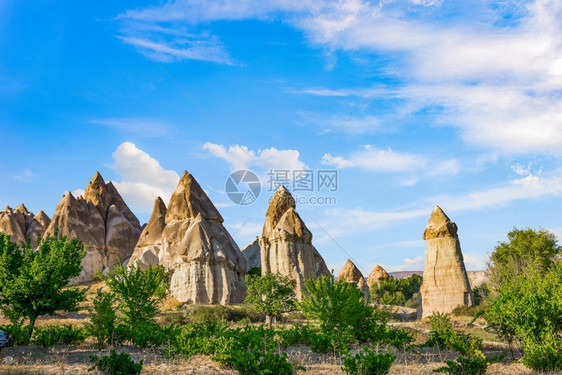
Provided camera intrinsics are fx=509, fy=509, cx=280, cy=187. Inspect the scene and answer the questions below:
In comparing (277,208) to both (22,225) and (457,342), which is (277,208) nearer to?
(457,342)

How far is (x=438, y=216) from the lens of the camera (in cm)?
2973

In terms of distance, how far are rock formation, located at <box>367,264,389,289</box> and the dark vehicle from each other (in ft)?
163

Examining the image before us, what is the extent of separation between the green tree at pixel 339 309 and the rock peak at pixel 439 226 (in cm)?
1489

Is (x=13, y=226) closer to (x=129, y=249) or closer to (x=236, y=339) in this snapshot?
(x=129, y=249)

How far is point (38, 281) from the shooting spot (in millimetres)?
15078

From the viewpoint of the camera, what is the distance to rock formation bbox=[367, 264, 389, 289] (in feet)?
198

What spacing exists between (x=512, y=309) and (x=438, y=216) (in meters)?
17.0

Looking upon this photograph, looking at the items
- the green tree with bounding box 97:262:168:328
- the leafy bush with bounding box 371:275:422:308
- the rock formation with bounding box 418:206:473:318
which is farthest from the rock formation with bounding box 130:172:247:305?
the leafy bush with bounding box 371:275:422:308

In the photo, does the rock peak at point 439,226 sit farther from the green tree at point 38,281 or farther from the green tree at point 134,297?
the green tree at point 38,281

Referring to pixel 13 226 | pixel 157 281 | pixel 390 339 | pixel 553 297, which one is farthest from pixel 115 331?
pixel 13 226

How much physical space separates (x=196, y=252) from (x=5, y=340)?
24418 mm

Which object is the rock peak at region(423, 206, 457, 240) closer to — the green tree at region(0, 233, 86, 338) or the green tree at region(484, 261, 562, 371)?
the green tree at region(484, 261, 562, 371)

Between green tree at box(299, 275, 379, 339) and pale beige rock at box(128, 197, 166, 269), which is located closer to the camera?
green tree at box(299, 275, 379, 339)

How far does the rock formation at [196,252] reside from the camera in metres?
37.8
